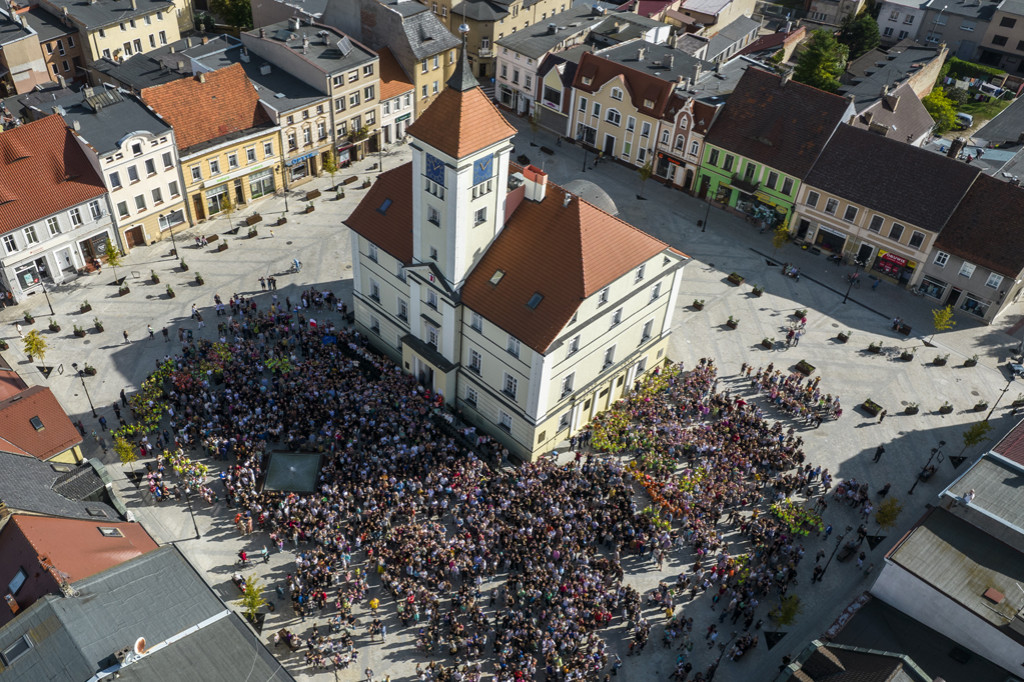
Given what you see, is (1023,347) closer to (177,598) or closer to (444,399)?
(444,399)

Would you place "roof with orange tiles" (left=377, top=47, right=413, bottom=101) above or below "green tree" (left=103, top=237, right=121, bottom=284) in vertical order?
above

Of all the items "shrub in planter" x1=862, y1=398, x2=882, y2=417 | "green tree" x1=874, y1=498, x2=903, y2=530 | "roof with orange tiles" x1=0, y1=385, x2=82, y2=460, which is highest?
"roof with orange tiles" x1=0, y1=385, x2=82, y2=460

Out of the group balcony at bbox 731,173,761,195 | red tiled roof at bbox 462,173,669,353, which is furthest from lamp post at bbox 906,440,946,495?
balcony at bbox 731,173,761,195

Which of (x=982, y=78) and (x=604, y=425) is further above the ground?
(x=982, y=78)

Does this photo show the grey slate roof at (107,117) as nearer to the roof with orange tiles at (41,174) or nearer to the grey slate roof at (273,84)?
the roof with orange tiles at (41,174)

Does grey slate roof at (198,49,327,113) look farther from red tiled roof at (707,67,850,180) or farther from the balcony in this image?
the balcony

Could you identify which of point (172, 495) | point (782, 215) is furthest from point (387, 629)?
point (782, 215)

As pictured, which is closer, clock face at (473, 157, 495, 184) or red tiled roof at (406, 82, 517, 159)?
red tiled roof at (406, 82, 517, 159)

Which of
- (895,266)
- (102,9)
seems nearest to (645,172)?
(895,266)
